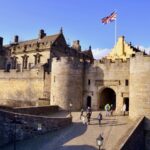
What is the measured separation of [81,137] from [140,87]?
21.7ft

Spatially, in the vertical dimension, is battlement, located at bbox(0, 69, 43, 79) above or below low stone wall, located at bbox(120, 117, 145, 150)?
above

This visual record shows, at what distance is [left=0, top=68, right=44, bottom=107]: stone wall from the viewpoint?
3719cm

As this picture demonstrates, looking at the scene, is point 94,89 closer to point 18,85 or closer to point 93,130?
point 93,130

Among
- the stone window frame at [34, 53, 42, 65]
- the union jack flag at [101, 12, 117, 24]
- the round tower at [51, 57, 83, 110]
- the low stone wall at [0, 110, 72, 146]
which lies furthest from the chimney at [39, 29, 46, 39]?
the low stone wall at [0, 110, 72, 146]

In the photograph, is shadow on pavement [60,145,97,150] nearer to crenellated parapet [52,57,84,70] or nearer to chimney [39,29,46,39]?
crenellated parapet [52,57,84,70]

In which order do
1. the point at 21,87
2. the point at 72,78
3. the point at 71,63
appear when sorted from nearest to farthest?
the point at 72,78
the point at 71,63
the point at 21,87

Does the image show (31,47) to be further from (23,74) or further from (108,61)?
(108,61)

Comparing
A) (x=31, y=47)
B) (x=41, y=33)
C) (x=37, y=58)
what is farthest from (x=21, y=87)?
(x=41, y=33)

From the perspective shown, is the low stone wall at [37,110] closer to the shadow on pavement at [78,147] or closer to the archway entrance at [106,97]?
the archway entrance at [106,97]

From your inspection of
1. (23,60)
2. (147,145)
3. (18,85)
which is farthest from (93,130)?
(23,60)

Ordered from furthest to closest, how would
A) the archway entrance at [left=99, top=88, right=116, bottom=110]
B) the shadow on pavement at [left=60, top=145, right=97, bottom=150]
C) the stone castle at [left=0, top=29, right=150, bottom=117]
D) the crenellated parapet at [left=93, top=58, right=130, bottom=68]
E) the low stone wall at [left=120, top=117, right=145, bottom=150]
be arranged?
the archway entrance at [left=99, top=88, right=116, bottom=110] < the crenellated parapet at [left=93, top=58, right=130, bottom=68] < the stone castle at [left=0, top=29, right=150, bottom=117] < the shadow on pavement at [left=60, top=145, right=97, bottom=150] < the low stone wall at [left=120, top=117, right=145, bottom=150]

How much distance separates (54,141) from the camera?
1978 centimetres

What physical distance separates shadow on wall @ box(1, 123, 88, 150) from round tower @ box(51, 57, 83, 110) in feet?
25.1

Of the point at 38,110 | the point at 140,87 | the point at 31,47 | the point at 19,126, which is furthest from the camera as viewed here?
the point at 31,47
